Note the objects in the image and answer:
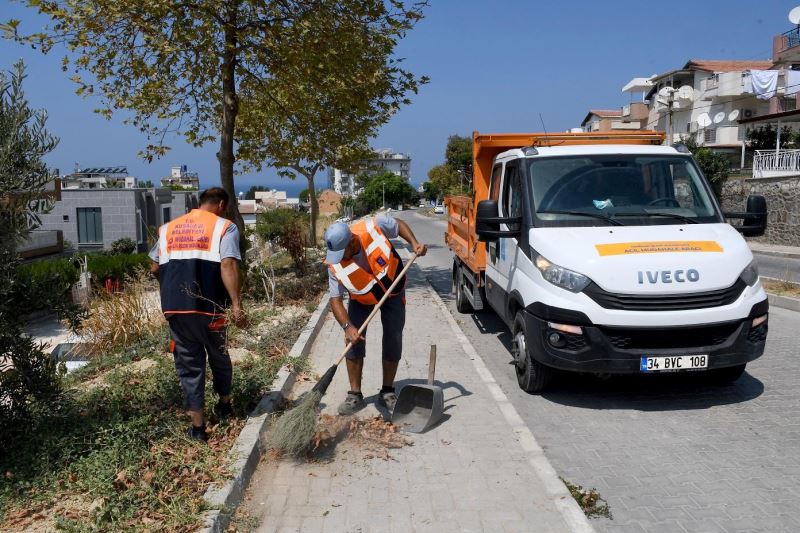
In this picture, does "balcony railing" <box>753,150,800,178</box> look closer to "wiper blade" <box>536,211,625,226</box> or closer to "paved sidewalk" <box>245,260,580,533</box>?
"wiper blade" <box>536,211,625,226</box>

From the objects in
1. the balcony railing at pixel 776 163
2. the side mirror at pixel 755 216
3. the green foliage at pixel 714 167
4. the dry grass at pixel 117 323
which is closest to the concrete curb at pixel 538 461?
the side mirror at pixel 755 216

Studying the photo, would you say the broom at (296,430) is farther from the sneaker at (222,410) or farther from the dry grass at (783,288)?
the dry grass at (783,288)

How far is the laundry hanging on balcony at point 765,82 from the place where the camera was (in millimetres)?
39625

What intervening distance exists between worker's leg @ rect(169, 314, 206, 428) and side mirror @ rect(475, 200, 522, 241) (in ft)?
9.46

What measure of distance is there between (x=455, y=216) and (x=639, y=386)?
537 cm

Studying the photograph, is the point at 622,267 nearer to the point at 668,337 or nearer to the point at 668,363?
the point at 668,337

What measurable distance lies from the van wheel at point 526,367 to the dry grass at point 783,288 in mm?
6623

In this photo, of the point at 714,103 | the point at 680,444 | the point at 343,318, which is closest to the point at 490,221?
the point at 343,318

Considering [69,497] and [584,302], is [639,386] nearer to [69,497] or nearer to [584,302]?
[584,302]

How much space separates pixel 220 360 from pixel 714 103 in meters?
50.5

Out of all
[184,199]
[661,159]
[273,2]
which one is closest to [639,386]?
[661,159]

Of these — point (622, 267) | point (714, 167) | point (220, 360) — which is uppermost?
point (714, 167)

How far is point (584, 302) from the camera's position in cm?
554

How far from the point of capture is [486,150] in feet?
30.1
